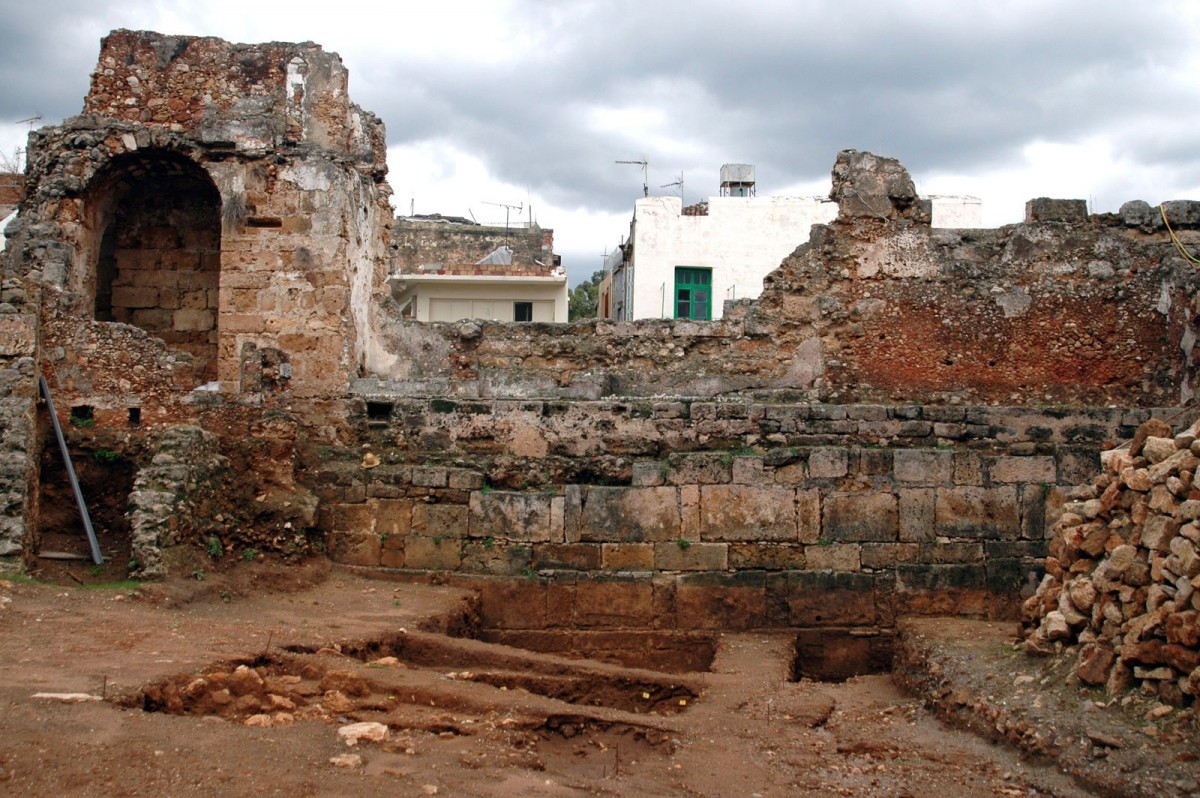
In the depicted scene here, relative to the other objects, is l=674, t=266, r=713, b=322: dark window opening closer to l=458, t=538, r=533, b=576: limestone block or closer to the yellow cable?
the yellow cable

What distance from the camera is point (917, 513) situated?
9.97 meters

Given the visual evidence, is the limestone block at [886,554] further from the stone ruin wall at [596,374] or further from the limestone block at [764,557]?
the limestone block at [764,557]

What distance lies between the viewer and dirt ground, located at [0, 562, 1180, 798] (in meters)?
4.86

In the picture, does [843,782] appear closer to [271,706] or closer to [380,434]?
[271,706]

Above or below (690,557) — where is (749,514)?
above

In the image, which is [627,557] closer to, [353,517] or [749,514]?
[749,514]

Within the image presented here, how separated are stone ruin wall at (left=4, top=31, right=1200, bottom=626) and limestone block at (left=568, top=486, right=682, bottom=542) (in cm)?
2

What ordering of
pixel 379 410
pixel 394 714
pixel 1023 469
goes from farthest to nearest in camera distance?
1. pixel 379 410
2. pixel 1023 469
3. pixel 394 714

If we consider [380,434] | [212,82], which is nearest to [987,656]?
[380,434]

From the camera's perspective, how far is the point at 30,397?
928cm

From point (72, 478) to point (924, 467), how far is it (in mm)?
7722

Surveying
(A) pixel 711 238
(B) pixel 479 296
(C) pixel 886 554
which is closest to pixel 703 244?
(A) pixel 711 238

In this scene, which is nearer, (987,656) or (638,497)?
(987,656)

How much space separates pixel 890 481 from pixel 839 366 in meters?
2.74
